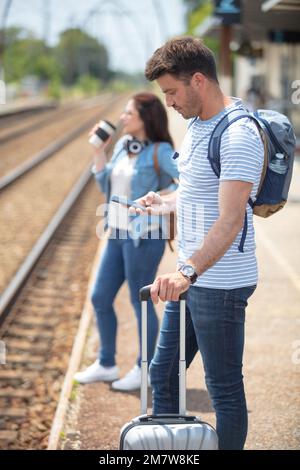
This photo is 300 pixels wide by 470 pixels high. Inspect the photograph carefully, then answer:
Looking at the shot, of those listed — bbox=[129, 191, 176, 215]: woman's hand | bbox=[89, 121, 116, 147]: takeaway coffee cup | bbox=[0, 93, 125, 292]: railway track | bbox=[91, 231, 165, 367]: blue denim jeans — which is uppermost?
bbox=[89, 121, 116, 147]: takeaway coffee cup

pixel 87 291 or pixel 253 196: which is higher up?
pixel 253 196

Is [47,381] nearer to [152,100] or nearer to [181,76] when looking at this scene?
[152,100]

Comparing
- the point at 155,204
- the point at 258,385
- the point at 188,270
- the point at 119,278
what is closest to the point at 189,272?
the point at 188,270

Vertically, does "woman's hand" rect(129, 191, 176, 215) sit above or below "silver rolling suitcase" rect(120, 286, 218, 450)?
above

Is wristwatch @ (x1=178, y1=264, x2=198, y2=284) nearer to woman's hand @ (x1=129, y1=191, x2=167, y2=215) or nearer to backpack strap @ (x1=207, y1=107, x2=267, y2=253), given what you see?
backpack strap @ (x1=207, y1=107, x2=267, y2=253)

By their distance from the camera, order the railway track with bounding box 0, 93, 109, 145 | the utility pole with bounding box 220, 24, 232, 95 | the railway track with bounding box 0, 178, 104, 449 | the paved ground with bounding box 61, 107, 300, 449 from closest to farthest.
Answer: the paved ground with bounding box 61, 107, 300, 449, the railway track with bounding box 0, 178, 104, 449, the utility pole with bounding box 220, 24, 232, 95, the railway track with bounding box 0, 93, 109, 145

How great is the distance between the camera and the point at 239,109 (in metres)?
3.18

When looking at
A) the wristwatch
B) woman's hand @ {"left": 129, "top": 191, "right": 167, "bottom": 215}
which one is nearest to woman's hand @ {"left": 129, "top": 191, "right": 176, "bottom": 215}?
woman's hand @ {"left": 129, "top": 191, "right": 167, "bottom": 215}

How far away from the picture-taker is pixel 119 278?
5258 mm

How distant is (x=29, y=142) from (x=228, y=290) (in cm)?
2358

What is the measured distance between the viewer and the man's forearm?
119 inches

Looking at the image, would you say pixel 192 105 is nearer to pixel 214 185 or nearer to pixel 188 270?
pixel 214 185

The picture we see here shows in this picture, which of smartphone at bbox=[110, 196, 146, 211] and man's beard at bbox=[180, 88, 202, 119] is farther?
smartphone at bbox=[110, 196, 146, 211]

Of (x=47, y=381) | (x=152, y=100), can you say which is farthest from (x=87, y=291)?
(x=152, y=100)
